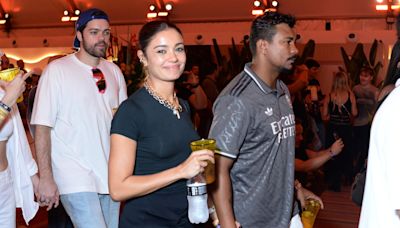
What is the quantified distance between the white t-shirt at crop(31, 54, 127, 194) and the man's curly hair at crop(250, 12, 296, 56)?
3.32 feet

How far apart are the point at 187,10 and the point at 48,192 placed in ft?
37.1

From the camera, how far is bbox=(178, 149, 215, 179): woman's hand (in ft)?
6.19

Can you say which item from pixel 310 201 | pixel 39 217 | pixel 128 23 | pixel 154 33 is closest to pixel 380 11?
pixel 128 23

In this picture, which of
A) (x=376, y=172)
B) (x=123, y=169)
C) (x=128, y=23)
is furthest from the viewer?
(x=128, y=23)

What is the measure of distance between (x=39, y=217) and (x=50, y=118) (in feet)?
9.61

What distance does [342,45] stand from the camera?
10.2 metres

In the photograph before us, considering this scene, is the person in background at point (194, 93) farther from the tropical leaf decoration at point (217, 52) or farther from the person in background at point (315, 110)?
the tropical leaf decoration at point (217, 52)

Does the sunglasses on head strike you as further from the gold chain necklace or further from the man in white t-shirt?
the gold chain necklace

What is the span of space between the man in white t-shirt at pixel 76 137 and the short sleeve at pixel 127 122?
3.65 feet

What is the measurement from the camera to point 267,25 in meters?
2.64

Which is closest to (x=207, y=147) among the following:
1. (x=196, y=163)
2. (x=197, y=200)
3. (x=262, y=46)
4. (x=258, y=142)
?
(x=196, y=163)

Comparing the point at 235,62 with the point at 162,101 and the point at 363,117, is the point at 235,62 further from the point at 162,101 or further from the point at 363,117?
the point at 162,101

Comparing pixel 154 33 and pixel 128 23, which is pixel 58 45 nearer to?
pixel 128 23

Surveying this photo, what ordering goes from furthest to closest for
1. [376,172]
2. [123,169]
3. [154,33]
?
[154,33], [123,169], [376,172]
